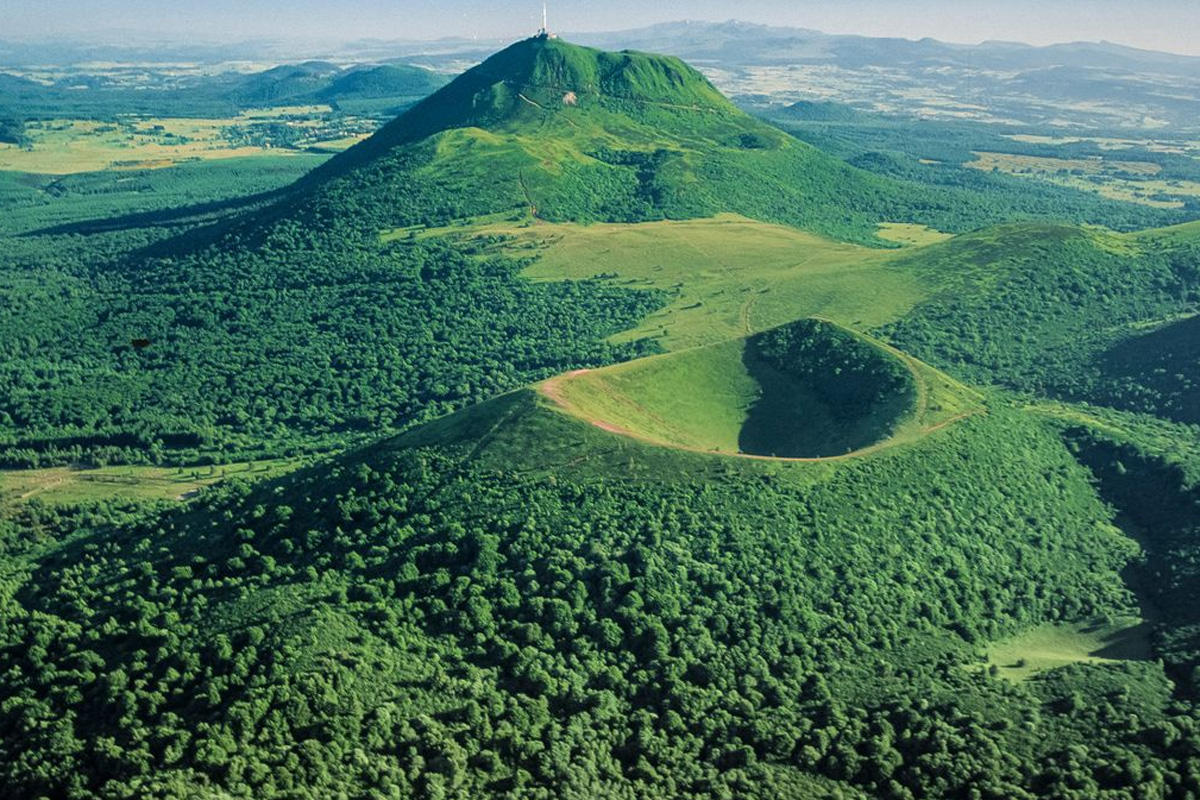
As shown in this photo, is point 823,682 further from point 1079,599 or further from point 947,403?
point 947,403

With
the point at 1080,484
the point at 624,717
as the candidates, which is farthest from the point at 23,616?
the point at 1080,484

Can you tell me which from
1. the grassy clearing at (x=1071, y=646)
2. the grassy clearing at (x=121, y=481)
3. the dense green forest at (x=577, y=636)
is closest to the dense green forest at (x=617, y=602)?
the dense green forest at (x=577, y=636)

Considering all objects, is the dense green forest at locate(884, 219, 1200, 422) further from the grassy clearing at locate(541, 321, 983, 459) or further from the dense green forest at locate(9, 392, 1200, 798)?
the dense green forest at locate(9, 392, 1200, 798)

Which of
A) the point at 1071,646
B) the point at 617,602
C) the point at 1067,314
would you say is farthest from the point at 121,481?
the point at 1067,314

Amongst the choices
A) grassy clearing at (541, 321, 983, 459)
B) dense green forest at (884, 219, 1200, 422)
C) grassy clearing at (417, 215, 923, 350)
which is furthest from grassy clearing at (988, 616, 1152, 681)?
grassy clearing at (417, 215, 923, 350)

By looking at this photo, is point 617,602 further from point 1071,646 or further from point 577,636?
point 1071,646

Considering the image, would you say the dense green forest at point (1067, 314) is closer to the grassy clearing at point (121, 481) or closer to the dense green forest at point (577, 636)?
the dense green forest at point (577, 636)

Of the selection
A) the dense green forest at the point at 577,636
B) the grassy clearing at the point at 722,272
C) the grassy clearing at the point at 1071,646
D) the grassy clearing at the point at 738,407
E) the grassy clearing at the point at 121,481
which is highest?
the grassy clearing at the point at 722,272
